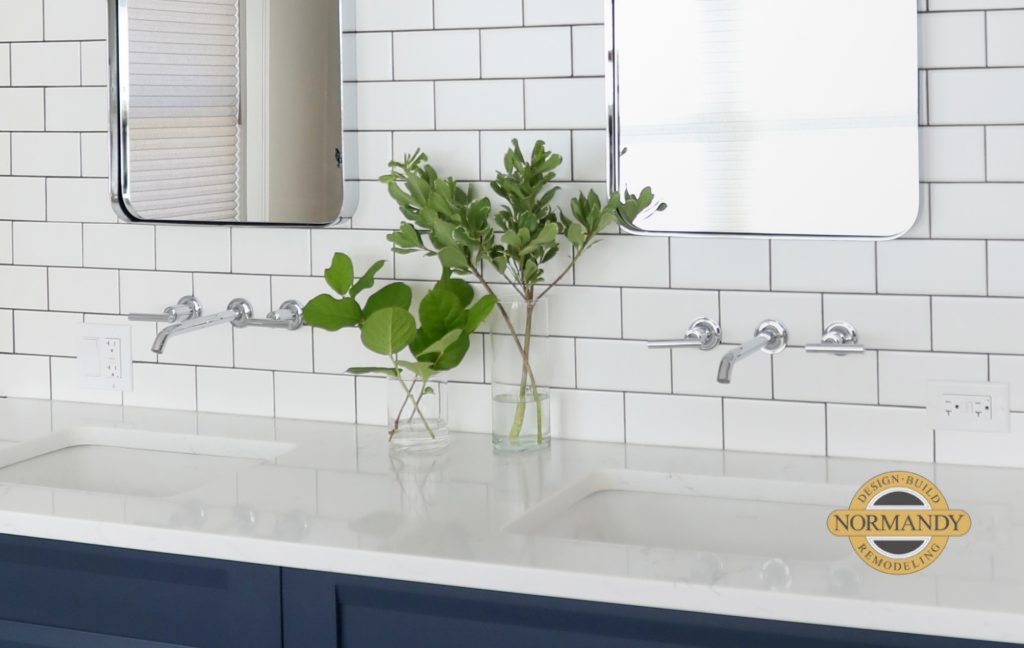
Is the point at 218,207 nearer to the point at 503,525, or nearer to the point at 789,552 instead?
the point at 503,525

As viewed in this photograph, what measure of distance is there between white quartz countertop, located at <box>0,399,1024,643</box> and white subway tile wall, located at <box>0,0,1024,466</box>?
0.07 meters

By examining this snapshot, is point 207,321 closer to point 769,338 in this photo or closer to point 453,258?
point 453,258

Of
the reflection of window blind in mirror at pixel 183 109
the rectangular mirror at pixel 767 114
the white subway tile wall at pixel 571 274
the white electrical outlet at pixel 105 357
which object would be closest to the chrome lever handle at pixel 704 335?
the white subway tile wall at pixel 571 274

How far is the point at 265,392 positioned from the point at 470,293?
0.44 meters

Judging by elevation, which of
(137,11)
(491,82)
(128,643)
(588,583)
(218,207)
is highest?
(137,11)

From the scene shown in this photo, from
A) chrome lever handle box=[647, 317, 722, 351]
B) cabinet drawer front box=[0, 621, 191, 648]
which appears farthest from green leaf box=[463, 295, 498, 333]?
cabinet drawer front box=[0, 621, 191, 648]

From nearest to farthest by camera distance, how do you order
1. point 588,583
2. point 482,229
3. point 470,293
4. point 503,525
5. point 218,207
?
point 588,583 < point 503,525 < point 482,229 < point 470,293 < point 218,207

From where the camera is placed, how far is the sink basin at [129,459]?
1.97 m

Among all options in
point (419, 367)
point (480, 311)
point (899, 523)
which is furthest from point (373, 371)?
point (899, 523)

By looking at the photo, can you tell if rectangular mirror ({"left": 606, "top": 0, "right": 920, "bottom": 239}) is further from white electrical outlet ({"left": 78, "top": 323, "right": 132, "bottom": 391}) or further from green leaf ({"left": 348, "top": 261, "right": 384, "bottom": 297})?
white electrical outlet ({"left": 78, "top": 323, "right": 132, "bottom": 391})

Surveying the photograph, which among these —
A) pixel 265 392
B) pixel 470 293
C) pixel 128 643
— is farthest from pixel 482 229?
pixel 128 643

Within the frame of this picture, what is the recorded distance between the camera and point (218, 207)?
83.3 inches

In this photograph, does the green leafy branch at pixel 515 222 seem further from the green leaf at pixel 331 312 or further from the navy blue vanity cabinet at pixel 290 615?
the navy blue vanity cabinet at pixel 290 615

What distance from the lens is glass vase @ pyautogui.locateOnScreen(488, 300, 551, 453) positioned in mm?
1852
